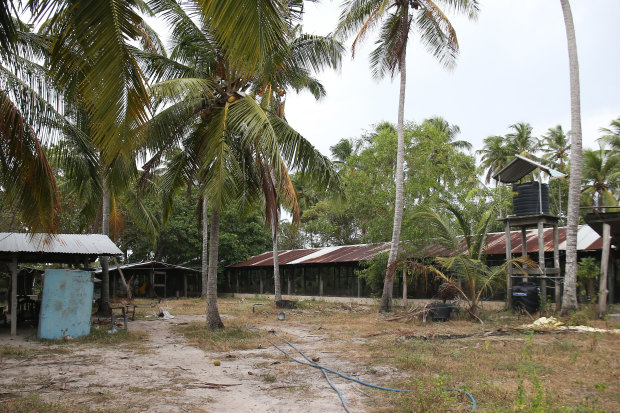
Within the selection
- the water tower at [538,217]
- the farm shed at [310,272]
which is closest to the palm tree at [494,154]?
the farm shed at [310,272]

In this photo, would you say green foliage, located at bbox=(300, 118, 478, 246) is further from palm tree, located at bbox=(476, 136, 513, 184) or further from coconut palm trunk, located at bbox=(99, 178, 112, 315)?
palm tree, located at bbox=(476, 136, 513, 184)

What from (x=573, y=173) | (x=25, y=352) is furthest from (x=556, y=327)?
(x=25, y=352)

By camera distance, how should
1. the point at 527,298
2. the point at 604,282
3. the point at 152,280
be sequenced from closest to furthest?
the point at 604,282 < the point at 527,298 < the point at 152,280

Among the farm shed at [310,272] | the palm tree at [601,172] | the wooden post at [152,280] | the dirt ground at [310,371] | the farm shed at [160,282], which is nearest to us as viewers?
the dirt ground at [310,371]

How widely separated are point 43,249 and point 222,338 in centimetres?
516

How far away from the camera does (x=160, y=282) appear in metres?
33.1

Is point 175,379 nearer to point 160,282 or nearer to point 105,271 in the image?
point 105,271

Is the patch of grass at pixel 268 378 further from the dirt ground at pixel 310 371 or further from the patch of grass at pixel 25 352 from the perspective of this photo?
the patch of grass at pixel 25 352

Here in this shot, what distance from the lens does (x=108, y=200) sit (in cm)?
1739

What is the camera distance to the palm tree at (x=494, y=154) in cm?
3412

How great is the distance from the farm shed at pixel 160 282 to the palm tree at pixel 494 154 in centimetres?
2265

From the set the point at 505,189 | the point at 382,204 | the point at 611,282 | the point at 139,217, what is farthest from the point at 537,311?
the point at 139,217

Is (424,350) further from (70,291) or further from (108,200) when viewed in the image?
(108,200)

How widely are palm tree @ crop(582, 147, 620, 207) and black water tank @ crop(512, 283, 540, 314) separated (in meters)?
15.0
